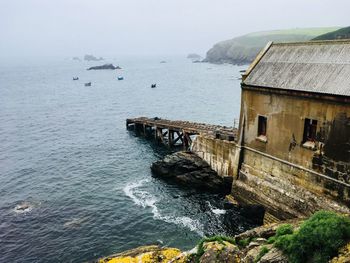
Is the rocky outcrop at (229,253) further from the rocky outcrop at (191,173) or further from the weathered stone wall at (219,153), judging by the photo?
the rocky outcrop at (191,173)

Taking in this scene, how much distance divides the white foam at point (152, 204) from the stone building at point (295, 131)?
5287 millimetres

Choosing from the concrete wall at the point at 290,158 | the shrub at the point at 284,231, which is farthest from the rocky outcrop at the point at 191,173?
the shrub at the point at 284,231

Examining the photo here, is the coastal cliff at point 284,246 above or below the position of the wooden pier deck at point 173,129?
above

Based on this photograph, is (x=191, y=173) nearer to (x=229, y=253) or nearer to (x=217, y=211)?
(x=217, y=211)

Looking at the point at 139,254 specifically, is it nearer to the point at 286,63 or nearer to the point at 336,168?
the point at 336,168

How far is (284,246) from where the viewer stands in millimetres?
15727

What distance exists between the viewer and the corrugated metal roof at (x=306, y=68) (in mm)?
24453

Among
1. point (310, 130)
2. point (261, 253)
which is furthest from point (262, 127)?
point (261, 253)

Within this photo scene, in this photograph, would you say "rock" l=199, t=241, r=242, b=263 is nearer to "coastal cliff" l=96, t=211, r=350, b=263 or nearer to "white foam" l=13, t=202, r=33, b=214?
"coastal cliff" l=96, t=211, r=350, b=263

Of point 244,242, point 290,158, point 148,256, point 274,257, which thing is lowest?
point 148,256

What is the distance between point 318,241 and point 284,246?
1.52 m

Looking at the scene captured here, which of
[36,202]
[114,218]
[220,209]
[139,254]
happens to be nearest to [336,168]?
[220,209]

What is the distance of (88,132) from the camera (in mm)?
63969

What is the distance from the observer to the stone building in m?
24.0
